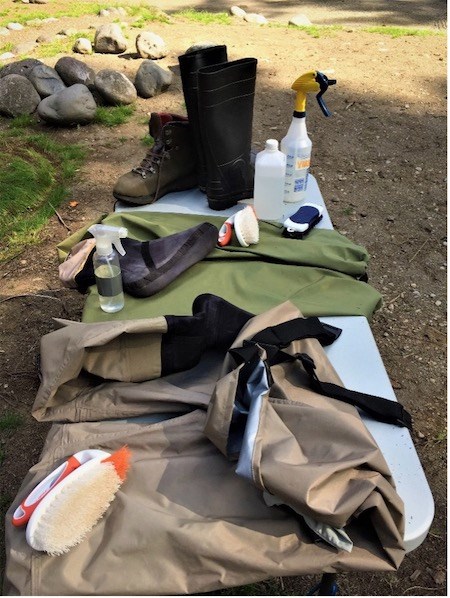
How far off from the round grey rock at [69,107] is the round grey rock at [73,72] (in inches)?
18.1

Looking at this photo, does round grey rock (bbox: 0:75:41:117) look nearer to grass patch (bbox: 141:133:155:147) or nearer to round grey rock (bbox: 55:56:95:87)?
round grey rock (bbox: 55:56:95:87)

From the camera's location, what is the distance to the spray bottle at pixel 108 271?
1.55 metres

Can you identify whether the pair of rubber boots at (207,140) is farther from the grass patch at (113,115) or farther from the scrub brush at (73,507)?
the grass patch at (113,115)

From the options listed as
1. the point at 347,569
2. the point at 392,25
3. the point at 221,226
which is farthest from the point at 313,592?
the point at 392,25

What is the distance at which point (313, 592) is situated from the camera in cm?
133

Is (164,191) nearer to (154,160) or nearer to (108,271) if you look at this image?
(154,160)

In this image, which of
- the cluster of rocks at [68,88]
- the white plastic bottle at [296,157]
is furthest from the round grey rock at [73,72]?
the white plastic bottle at [296,157]

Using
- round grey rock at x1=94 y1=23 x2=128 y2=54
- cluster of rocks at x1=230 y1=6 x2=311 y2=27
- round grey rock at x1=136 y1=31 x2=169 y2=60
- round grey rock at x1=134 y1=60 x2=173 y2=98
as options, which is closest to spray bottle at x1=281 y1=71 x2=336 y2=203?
round grey rock at x1=134 y1=60 x2=173 y2=98

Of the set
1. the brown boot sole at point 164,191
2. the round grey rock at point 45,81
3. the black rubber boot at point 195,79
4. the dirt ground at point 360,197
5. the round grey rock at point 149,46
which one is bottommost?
the dirt ground at point 360,197

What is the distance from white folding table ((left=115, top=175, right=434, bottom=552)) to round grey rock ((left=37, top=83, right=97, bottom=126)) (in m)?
3.41

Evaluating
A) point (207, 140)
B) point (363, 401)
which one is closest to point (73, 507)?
point (363, 401)

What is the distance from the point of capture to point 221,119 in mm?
1946

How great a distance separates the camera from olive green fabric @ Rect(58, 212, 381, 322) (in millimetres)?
1599

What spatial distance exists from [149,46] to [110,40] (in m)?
0.46
